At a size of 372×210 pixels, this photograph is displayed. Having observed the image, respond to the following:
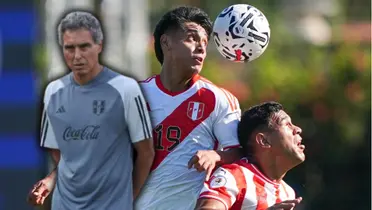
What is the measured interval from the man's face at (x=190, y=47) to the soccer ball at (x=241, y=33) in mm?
115

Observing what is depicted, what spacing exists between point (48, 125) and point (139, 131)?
70cm

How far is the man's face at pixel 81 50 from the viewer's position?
25.5 feet

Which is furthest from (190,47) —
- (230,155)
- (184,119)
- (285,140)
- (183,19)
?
(285,140)

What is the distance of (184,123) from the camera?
7.68m

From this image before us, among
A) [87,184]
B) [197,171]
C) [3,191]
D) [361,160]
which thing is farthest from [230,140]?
[361,160]

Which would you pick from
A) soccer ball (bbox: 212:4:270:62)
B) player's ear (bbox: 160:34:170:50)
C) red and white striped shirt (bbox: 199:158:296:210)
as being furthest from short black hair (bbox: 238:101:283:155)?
player's ear (bbox: 160:34:170:50)

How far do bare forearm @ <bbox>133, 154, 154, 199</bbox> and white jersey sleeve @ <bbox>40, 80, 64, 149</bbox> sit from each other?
1.91 ft

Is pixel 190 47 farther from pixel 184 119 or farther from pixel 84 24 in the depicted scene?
pixel 84 24

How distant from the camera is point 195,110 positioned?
7.67 meters

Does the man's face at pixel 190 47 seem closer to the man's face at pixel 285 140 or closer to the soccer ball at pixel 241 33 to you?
the soccer ball at pixel 241 33

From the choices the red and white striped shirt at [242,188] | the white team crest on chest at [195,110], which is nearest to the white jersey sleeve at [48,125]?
the white team crest on chest at [195,110]

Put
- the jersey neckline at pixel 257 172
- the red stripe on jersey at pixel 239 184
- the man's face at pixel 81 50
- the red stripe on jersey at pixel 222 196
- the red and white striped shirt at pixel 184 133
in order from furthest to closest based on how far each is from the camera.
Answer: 1. the man's face at pixel 81 50
2. the red and white striped shirt at pixel 184 133
3. the jersey neckline at pixel 257 172
4. the red stripe on jersey at pixel 239 184
5. the red stripe on jersey at pixel 222 196

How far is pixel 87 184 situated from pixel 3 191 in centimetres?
568

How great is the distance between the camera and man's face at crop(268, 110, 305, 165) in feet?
24.1
